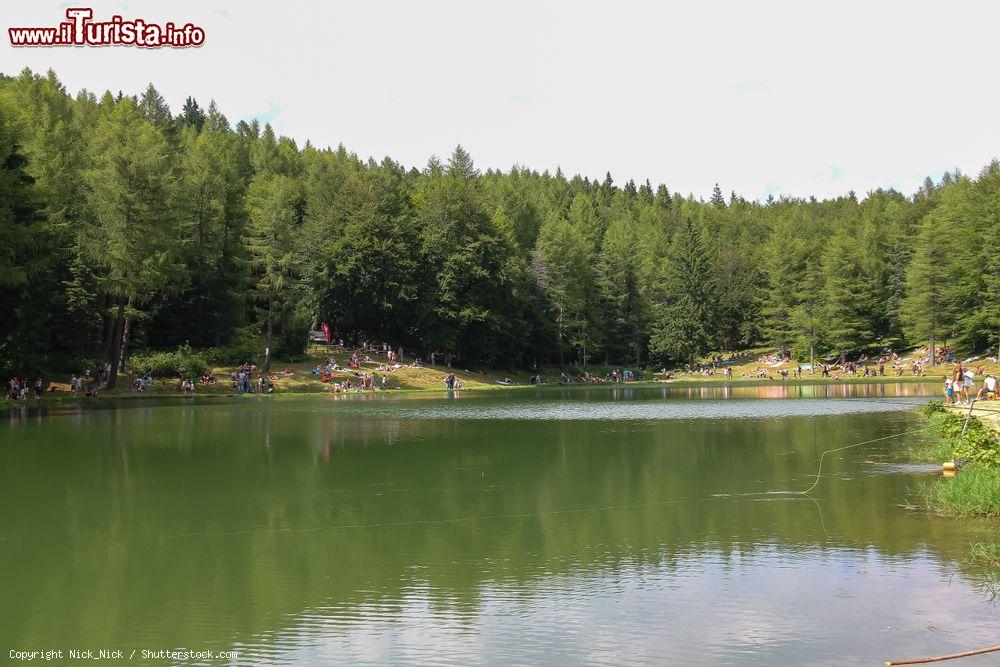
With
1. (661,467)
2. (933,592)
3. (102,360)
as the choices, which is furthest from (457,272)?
(933,592)

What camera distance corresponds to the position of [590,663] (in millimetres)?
8336

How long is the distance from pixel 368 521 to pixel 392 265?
58529 millimetres

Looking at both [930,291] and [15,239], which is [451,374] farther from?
[930,291]

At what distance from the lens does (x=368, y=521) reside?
15.0 metres

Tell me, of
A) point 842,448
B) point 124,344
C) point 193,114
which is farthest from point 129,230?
point 193,114

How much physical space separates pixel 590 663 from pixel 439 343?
65.0 m

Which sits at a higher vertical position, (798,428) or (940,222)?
(940,222)

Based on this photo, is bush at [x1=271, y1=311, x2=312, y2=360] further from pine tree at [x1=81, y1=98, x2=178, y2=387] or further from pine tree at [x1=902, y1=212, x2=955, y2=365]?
pine tree at [x1=902, y1=212, x2=955, y2=365]

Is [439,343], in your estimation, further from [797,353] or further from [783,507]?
[783,507]

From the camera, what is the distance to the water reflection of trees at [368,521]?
10727mm

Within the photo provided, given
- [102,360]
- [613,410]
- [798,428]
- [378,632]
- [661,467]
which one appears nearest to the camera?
[378,632]

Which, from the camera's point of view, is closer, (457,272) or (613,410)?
(613,410)

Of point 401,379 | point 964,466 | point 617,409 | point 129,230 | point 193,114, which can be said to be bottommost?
point 617,409

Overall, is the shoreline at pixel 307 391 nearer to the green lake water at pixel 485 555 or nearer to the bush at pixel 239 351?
the bush at pixel 239 351
